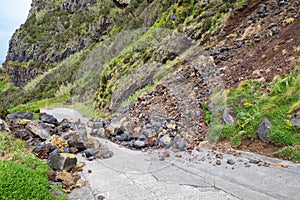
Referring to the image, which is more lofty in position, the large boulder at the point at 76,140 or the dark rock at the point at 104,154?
the large boulder at the point at 76,140

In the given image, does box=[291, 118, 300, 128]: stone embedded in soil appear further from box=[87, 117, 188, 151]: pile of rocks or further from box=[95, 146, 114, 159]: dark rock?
box=[95, 146, 114, 159]: dark rock

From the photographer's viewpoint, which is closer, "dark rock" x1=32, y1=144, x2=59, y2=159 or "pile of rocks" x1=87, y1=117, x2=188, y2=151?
"dark rock" x1=32, y1=144, x2=59, y2=159

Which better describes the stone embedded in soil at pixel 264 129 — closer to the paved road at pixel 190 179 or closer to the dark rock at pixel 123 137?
the paved road at pixel 190 179

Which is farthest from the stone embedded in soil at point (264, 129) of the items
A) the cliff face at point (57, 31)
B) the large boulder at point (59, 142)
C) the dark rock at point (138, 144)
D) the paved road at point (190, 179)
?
the cliff face at point (57, 31)

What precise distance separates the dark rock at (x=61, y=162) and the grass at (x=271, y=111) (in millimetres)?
4336

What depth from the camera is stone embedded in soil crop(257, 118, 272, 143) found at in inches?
277

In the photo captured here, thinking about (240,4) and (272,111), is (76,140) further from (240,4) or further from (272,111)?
(240,4)

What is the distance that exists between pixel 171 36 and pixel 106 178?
47.4 ft

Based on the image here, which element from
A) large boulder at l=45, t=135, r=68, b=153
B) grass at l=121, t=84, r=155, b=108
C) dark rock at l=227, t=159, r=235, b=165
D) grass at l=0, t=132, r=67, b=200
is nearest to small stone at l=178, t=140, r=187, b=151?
dark rock at l=227, t=159, r=235, b=165

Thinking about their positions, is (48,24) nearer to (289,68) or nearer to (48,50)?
(48,50)

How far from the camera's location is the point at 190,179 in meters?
5.92

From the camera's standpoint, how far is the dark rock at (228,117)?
8249 millimetres

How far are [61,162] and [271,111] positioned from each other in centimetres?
577

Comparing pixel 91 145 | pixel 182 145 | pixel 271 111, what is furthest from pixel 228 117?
pixel 91 145
